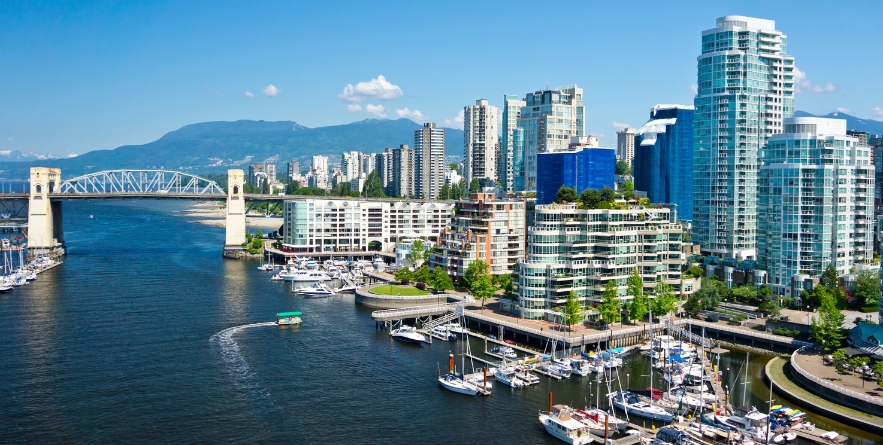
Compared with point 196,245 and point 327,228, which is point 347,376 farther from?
point 196,245

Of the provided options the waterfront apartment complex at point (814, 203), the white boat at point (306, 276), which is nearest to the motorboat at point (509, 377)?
the waterfront apartment complex at point (814, 203)

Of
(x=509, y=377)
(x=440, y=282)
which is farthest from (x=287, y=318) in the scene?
(x=509, y=377)

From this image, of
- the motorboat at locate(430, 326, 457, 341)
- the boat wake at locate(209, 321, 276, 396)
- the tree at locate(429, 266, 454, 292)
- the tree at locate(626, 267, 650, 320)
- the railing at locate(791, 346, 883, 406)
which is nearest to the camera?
the railing at locate(791, 346, 883, 406)

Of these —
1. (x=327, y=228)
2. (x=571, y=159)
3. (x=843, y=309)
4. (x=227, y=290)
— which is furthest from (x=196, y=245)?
(x=843, y=309)

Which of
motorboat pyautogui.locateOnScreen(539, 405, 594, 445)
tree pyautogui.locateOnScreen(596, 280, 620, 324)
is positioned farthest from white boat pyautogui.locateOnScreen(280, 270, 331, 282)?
motorboat pyautogui.locateOnScreen(539, 405, 594, 445)

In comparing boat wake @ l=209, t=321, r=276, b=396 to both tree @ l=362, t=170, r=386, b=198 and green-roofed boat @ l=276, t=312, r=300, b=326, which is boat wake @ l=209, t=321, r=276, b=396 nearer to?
green-roofed boat @ l=276, t=312, r=300, b=326

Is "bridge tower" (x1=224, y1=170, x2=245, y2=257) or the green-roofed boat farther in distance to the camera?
"bridge tower" (x1=224, y1=170, x2=245, y2=257)

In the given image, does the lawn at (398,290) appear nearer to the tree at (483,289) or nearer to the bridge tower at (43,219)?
the tree at (483,289)
